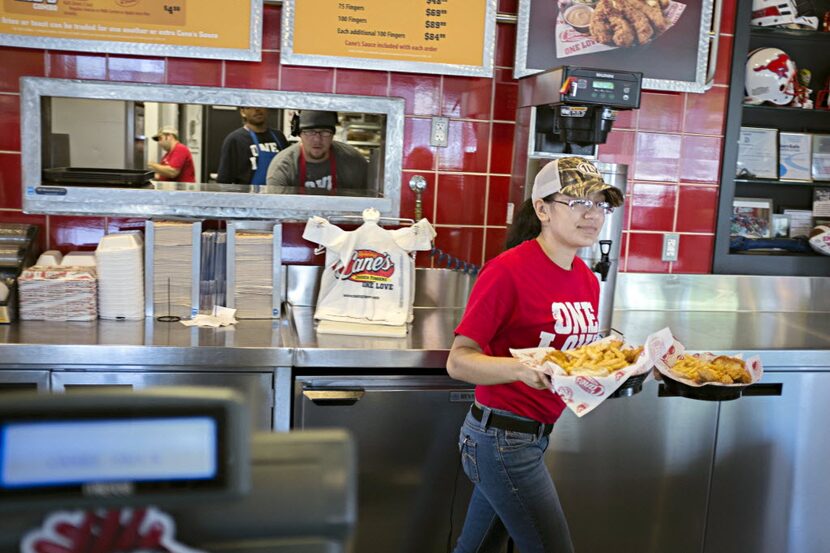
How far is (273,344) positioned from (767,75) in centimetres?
234

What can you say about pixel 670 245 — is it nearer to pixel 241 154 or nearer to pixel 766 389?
pixel 766 389

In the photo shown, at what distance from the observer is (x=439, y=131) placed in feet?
11.0

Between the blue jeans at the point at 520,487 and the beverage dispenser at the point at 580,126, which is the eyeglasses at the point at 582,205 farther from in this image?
the beverage dispenser at the point at 580,126

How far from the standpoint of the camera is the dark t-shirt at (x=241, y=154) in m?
3.21

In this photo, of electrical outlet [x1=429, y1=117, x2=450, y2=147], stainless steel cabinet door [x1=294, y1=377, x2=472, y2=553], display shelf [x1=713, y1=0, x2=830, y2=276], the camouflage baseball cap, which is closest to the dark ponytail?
the camouflage baseball cap

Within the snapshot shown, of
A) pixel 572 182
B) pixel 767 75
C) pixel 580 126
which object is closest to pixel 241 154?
pixel 580 126

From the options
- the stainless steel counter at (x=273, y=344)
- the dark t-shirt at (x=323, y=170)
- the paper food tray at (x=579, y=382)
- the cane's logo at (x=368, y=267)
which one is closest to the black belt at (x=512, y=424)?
the paper food tray at (x=579, y=382)

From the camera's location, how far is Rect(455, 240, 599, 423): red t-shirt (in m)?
2.09

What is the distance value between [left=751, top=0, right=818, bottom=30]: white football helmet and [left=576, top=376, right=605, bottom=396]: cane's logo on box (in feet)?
7.46

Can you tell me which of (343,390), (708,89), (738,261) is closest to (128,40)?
(343,390)

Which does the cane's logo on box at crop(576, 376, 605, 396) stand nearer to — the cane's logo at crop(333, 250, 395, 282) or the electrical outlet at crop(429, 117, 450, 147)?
the cane's logo at crop(333, 250, 395, 282)

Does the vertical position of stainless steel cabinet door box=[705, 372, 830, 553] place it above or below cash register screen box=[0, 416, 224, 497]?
below

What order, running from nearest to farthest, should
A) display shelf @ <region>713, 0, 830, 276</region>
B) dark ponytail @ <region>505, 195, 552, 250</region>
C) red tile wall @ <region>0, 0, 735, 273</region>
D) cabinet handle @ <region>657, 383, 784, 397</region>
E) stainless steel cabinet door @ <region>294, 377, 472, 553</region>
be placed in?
dark ponytail @ <region>505, 195, 552, 250</region>
stainless steel cabinet door @ <region>294, 377, 472, 553</region>
cabinet handle @ <region>657, 383, 784, 397</region>
red tile wall @ <region>0, 0, 735, 273</region>
display shelf @ <region>713, 0, 830, 276</region>

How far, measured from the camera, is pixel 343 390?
2.72 metres
